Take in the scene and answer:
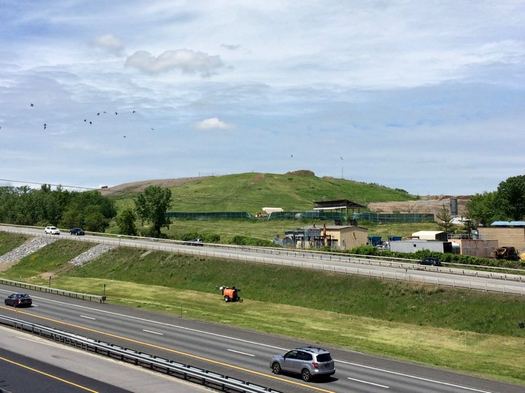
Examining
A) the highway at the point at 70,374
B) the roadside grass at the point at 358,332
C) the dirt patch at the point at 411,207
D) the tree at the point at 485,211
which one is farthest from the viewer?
the dirt patch at the point at 411,207

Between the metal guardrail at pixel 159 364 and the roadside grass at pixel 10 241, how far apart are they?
72.8 meters

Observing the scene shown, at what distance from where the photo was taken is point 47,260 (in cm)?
10119

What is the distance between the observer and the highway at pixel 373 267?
200 ft

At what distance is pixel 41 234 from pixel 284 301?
2630 inches

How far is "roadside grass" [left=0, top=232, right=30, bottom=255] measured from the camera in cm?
11288

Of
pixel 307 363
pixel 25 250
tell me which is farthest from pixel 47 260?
pixel 307 363

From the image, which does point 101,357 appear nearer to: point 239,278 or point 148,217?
point 239,278

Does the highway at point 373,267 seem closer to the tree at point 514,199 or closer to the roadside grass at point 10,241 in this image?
the roadside grass at point 10,241

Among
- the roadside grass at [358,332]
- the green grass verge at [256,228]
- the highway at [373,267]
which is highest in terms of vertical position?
the green grass verge at [256,228]

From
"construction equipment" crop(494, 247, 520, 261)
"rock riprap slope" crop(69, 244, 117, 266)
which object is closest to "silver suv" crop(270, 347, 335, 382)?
"construction equipment" crop(494, 247, 520, 261)

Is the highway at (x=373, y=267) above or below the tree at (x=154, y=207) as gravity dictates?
below

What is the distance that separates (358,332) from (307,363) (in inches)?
773

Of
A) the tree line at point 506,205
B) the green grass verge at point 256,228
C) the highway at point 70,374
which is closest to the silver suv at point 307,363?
the highway at point 70,374

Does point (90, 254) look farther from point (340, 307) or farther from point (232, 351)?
point (232, 351)
